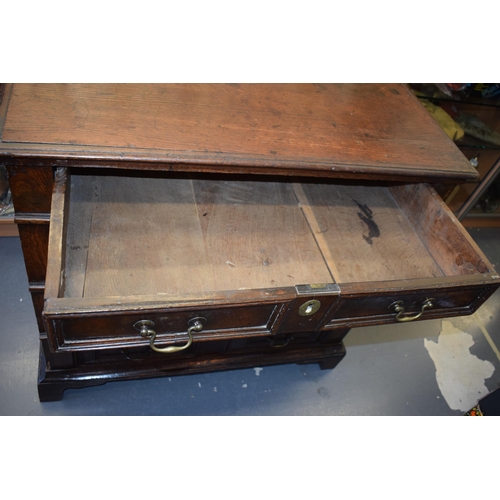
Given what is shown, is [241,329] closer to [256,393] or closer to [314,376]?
[256,393]

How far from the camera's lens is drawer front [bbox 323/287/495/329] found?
104 centimetres

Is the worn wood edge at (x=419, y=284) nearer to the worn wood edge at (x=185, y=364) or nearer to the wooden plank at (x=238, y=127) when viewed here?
the wooden plank at (x=238, y=127)

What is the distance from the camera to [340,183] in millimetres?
1431

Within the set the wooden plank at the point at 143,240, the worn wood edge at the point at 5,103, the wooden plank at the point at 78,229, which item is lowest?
the wooden plank at the point at 78,229

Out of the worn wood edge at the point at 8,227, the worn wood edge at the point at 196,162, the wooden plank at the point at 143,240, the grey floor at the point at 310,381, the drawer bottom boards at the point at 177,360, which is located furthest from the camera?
the worn wood edge at the point at 8,227

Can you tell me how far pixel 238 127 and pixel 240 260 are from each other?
1.10 feet

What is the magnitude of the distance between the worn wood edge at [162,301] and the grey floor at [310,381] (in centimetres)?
76

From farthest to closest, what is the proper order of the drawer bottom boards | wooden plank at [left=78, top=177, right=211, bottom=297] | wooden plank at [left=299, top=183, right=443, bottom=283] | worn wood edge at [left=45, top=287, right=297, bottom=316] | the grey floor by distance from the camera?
the grey floor
the drawer bottom boards
wooden plank at [left=299, top=183, right=443, bottom=283]
wooden plank at [left=78, top=177, right=211, bottom=297]
worn wood edge at [left=45, top=287, right=297, bottom=316]

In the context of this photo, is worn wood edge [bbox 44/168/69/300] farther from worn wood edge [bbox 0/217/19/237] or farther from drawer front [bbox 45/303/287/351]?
worn wood edge [bbox 0/217/19/237]

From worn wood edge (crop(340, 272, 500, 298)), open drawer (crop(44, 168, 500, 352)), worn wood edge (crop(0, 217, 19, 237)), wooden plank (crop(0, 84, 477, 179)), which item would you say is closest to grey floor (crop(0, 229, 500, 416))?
worn wood edge (crop(0, 217, 19, 237))

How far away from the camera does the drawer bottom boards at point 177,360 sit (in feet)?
4.43

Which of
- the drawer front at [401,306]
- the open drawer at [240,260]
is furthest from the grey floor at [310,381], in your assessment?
the drawer front at [401,306]

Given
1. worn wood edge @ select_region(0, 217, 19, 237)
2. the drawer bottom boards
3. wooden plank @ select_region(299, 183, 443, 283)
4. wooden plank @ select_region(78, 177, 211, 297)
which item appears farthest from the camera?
worn wood edge @ select_region(0, 217, 19, 237)

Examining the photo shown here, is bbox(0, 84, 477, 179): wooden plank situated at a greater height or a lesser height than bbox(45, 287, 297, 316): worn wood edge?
greater
